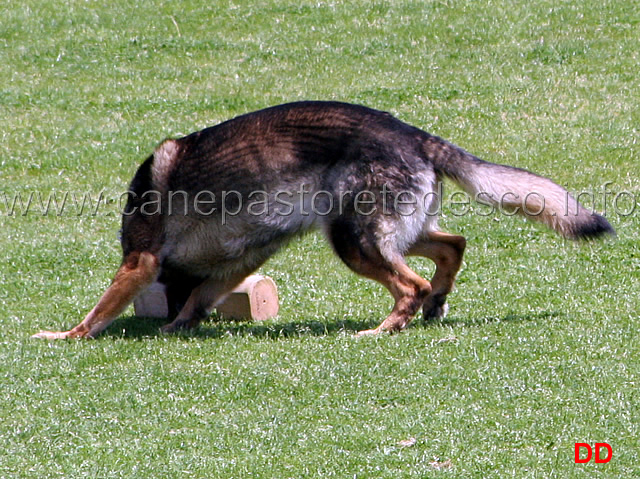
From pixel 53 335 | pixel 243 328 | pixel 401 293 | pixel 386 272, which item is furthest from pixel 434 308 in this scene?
pixel 53 335

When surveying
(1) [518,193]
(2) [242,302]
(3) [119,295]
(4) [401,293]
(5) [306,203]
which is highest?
(1) [518,193]

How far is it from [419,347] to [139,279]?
6.79 feet

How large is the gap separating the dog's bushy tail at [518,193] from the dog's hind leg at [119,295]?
2.14 metres

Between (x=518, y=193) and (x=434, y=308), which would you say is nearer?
(x=518, y=193)

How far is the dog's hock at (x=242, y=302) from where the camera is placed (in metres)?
7.31

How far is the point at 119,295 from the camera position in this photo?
22.6ft

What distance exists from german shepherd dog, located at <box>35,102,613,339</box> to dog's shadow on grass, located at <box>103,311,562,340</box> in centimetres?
15

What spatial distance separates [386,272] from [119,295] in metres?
1.87

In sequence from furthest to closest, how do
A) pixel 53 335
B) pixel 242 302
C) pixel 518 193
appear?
1. pixel 242 302
2. pixel 53 335
3. pixel 518 193

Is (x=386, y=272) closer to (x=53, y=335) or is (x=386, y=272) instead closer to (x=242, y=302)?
(x=242, y=302)

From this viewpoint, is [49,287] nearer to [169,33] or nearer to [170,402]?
[170,402]

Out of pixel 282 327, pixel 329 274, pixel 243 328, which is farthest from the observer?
pixel 329 274

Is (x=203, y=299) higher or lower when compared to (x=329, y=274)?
higher

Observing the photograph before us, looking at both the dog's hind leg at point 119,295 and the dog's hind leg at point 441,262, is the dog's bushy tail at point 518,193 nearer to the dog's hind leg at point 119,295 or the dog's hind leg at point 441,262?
the dog's hind leg at point 441,262
